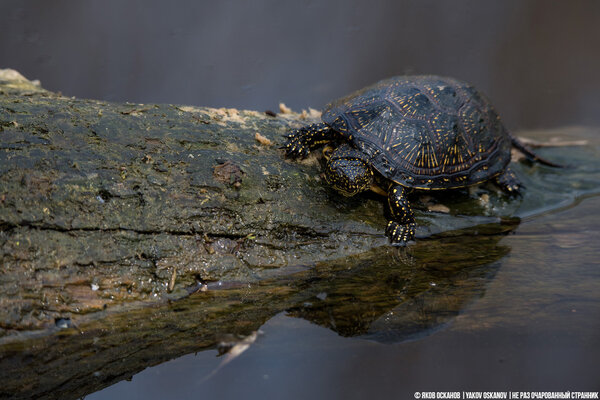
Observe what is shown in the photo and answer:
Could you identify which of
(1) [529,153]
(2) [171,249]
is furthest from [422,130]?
(2) [171,249]

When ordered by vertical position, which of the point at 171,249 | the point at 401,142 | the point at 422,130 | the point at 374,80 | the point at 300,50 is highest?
the point at 300,50

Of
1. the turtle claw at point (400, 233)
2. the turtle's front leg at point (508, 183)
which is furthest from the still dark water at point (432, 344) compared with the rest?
the turtle's front leg at point (508, 183)

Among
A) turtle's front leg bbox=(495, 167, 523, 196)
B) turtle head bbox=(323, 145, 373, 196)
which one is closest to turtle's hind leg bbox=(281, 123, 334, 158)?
turtle head bbox=(323, 145, 373, 196)

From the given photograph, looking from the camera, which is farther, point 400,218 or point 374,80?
point 374,80

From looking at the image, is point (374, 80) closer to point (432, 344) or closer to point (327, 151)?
point (327, 151)

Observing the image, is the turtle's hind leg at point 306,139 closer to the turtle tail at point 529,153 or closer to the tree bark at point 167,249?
the tree bark at point 167,249

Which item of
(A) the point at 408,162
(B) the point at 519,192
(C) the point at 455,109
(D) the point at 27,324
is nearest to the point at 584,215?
(B) the point at 519,192

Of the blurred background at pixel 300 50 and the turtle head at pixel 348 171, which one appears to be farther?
the blurred background at pixel 300 50

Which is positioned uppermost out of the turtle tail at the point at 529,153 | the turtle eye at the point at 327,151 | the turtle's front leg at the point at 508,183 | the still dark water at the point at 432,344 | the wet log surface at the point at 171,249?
the turtle tail at the point at 529,153
